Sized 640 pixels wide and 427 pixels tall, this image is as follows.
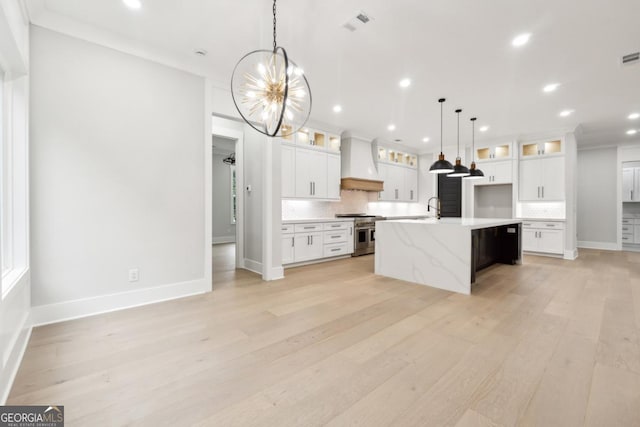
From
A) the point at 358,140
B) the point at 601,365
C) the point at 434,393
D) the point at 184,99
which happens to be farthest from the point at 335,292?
the point at 358,140

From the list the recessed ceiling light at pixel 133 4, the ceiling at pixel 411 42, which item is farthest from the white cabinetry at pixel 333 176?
the recessed ceiling light at pixel 133 4

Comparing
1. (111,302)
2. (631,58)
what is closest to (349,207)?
(631,58)

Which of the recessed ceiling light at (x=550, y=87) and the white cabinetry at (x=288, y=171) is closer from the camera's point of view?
the recessed ceiling light at (x=550, y=87)

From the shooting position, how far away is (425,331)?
95.7 inches

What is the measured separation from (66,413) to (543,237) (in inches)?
309

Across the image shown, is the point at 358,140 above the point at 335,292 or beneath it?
above

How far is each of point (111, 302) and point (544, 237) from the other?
→ 7815 millimetres

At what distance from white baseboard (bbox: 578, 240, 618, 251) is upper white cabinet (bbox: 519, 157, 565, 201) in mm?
2557

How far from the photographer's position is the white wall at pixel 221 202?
8.61 m

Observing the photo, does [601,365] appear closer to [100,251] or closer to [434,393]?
[434,393]

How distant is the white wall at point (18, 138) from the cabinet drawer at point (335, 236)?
414cm

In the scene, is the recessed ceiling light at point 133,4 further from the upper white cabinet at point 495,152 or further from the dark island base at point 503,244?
the upper white cabinet at point 495,152

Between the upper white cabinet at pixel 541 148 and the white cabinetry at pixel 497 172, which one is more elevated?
the upper white cabinet at pixel 541 148

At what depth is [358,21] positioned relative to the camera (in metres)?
2.59
